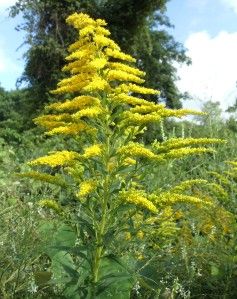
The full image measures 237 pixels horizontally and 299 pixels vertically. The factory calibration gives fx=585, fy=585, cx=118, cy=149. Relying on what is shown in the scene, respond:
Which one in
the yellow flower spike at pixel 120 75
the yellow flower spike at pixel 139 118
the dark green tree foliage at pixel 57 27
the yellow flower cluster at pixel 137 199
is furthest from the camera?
the dark green tree foliage at pixel 57 27

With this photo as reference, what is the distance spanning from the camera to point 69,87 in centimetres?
388

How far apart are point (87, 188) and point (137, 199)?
300 mm

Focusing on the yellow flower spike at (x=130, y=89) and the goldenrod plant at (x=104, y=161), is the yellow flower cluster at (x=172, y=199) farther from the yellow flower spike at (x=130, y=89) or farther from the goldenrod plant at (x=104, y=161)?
the yellow flower spike at (x=130, y=89)

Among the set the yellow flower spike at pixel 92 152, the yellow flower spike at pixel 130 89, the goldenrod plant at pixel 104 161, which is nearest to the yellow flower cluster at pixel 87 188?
the goldenrod plant at pixel 104 161

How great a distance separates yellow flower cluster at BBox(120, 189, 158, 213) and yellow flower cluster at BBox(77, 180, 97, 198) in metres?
0.18

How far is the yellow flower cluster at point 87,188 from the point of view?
3375 millimetres

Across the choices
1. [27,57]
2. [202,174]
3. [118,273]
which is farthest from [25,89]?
[118,273]

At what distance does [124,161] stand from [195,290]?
1451 mm

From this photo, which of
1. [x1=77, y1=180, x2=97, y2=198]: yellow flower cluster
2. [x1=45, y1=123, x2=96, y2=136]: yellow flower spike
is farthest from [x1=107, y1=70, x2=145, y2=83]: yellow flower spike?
[x1=77, y1=180, x2=97, y2=198]: yellow flower cluster

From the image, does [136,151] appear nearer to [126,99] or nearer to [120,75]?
[126,99]

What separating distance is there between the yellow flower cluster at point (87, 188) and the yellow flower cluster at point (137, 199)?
178 millimetres

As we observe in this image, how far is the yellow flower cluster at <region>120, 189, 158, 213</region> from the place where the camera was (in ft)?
11.1

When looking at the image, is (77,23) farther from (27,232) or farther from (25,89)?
(25,89)

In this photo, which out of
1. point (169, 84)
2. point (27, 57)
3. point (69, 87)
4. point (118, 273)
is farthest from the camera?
point (169, 84)
